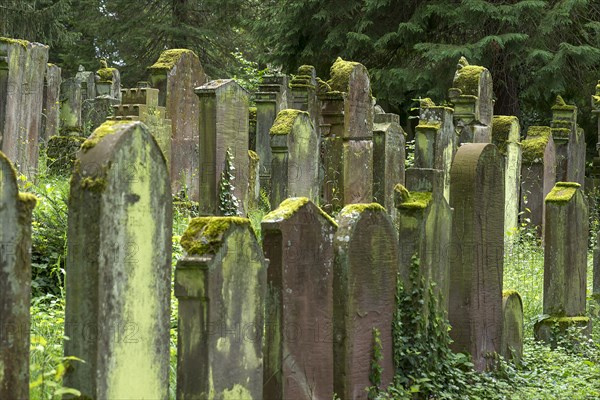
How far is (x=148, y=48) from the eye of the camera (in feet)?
119

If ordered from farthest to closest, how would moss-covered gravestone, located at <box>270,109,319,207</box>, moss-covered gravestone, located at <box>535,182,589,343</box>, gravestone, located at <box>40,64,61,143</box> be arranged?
gravestone, located at <box>40,64,61,143</box>
moss-covered gravestone, located at <box>270,109,319,207</box>
moss-covered gravestone, located at <box>535,182,589,343</box>

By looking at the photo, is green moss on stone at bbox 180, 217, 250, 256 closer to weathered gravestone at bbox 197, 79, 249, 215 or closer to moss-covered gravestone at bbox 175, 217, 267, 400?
moss-covered gravestone at bbox 175, 217, 267, 400

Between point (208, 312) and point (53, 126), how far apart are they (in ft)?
47.5

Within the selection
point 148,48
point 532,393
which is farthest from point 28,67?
point 148,48

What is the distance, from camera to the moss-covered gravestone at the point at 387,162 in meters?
15.9

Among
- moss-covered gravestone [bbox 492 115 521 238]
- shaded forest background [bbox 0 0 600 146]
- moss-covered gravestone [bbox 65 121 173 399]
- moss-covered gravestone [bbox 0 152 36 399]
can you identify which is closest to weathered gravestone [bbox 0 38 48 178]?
moss-covered gravestone [bbox 65 121 173 399]

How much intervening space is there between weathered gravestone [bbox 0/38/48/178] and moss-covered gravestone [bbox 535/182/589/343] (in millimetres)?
5680

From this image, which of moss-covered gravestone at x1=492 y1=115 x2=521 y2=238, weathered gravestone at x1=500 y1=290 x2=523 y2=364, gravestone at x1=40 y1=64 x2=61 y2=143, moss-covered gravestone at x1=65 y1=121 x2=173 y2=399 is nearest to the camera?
moss-covered gravestone at x1=65 y1=121 x2=173 y2=399

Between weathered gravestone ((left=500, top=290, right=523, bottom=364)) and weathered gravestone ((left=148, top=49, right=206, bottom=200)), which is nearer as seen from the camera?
weathered gravestone ((left=500, top=290, right=523, bottom=364))

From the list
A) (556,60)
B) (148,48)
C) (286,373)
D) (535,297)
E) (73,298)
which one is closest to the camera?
(73,298)

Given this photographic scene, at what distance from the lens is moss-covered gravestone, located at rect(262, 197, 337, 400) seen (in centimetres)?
709

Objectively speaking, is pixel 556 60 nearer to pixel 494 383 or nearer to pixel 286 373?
pixel 494 383

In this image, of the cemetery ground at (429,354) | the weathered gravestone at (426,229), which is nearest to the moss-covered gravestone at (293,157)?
the cemetery ground at (429,354)

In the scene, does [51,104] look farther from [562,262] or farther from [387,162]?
[562,262]
